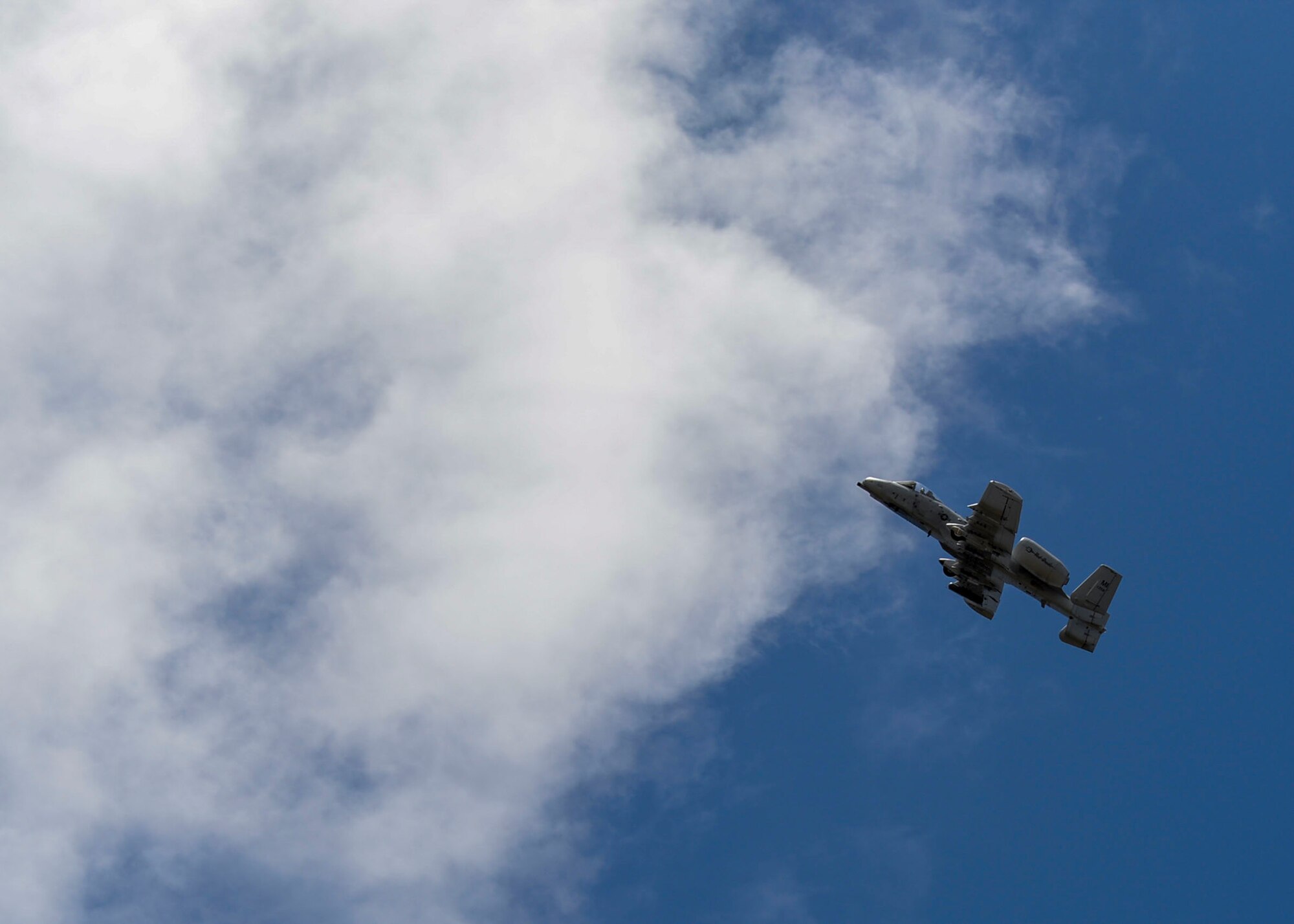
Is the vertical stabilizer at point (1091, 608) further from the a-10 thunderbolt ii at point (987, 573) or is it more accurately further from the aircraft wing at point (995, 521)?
the aircraft wing at point (995, 521)

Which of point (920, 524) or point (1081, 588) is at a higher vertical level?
point (920, 524)

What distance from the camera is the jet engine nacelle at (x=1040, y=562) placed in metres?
122

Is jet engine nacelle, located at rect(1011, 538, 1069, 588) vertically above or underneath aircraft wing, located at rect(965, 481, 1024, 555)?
underneath

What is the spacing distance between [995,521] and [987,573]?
7.24 meters

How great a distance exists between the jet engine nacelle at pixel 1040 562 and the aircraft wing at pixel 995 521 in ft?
3.45

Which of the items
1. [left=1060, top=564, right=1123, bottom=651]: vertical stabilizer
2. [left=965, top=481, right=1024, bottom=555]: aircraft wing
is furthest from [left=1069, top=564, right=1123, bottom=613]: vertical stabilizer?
[left=965, top=481, right=1024, bottom=555]: aircraft wing

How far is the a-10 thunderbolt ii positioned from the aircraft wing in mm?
115

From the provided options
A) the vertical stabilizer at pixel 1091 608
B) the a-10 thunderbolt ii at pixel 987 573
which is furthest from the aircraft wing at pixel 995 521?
the vertical stabilizer at pixel 1091 608

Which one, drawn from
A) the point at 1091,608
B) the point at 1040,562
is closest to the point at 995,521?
the point at 1040,562

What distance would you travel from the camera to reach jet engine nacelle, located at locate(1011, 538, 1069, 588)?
122 m

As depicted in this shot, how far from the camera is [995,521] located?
121 meters

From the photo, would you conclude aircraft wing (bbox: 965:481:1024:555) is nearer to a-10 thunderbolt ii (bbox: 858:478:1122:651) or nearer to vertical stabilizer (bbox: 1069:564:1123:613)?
a-10 thunderbolt ii (bbox: 858:478:1122:651)

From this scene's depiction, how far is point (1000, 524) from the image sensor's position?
121 metres

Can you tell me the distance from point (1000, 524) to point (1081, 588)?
13.1m
